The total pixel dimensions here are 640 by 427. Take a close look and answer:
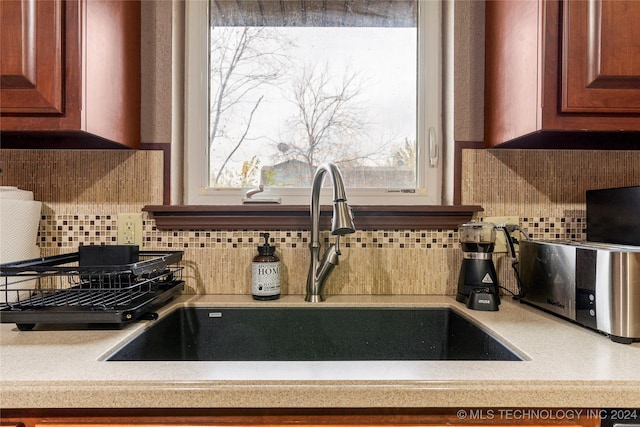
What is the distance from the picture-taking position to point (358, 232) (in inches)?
47.2

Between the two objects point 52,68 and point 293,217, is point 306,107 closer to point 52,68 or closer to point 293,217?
point 293,217

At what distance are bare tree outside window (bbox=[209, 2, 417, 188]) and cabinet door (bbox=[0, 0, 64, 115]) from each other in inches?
18.9

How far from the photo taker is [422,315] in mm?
1068

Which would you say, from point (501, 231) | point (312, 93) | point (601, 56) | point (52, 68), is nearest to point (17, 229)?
point (52, 68)

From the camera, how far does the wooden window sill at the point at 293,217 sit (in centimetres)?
116

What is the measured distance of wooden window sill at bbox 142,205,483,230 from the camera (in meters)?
1.16

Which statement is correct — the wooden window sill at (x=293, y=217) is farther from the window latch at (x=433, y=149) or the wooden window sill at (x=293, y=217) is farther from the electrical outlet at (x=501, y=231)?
the window latch at (x=433, y=149)

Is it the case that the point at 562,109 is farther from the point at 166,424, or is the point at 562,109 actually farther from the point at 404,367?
the point at 166,424

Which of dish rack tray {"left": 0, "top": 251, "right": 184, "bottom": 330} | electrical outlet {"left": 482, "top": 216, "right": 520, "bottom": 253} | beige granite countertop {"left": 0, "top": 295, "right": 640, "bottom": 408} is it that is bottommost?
beige granite countertop {"left": 0, "top": 295, "right": 640, "bottom": 408}

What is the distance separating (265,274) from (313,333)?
214 mm

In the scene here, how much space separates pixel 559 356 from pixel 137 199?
3.81ft

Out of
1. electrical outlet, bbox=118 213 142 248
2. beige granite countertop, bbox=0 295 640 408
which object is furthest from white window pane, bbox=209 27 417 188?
beige granite countertop, bbox=0 295 640 408

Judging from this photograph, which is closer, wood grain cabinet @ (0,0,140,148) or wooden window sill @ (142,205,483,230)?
wood grain cabinet @ (0,0,140,148)

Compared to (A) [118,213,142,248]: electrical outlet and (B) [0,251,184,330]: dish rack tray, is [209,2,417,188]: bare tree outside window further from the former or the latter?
(B) [0,251,184,330]: dish rack tray
